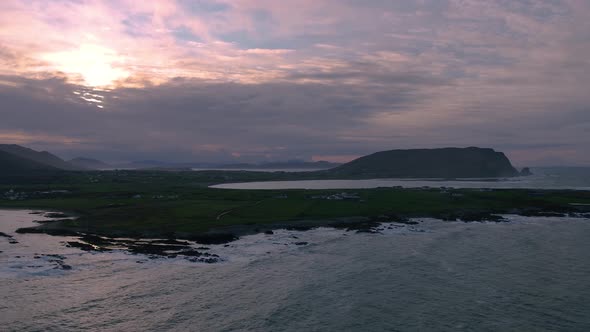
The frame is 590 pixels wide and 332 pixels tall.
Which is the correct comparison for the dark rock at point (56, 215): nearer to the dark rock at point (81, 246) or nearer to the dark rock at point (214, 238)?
the dark rock at point (81, 246)

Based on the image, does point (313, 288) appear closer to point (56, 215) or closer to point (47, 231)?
point (47, 231)

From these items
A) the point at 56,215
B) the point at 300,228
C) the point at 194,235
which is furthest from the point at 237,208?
the point at 56,215

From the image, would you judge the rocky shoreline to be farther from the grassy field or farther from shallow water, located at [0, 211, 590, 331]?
shallow water, located at [0, 211, 590, 331]

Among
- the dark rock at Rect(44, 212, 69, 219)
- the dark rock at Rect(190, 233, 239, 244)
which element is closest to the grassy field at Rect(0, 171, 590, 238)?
the dark rock at Rect(190, 233, 239, 244)

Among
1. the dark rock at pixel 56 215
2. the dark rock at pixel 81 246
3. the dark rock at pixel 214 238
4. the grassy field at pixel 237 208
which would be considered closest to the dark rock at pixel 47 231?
the grassy field at pixel 237 208

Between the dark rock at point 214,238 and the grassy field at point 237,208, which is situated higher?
the grassy field at point 237,208

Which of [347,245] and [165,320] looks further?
[347,245]

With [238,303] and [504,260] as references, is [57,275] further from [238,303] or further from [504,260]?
[504,260]

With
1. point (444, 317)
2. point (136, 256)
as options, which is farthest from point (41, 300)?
point (444, 317)

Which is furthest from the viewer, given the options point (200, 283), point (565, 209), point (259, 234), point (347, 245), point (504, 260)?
point (565, 209)
